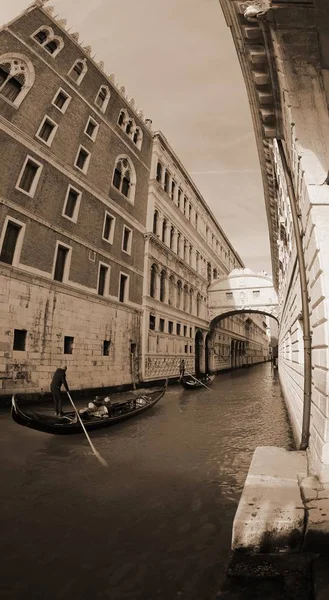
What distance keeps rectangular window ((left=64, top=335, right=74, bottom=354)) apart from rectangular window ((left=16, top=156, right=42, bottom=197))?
5931 millimetres

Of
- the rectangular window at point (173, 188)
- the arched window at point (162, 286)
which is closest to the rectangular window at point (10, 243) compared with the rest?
the arched window at point (162, 286)

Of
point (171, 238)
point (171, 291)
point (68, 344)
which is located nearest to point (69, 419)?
point (68, 344)

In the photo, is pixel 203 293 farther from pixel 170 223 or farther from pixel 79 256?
pixel 79 256

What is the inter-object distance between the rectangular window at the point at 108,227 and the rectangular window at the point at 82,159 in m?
2.38

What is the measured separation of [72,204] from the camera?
47.1 ft

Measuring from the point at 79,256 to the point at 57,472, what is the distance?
404 inches

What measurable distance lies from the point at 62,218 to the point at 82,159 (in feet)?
12.7

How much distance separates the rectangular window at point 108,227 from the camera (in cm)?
1609

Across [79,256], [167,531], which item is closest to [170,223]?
[79,256]

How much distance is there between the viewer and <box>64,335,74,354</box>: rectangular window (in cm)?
1295

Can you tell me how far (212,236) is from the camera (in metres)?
31.7

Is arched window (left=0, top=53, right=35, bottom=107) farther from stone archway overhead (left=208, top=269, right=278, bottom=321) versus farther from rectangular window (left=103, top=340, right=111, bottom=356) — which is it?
stone archway overhead (left=208, top=269, right=278, bottom=321)

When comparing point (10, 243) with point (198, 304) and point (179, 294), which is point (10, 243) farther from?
point (198, 304)

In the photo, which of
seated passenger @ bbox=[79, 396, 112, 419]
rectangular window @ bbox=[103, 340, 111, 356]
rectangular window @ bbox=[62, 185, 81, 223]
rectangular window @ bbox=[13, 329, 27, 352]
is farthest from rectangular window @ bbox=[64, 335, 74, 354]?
rectangular window @ bbox=[62, 185, 81, 223]
